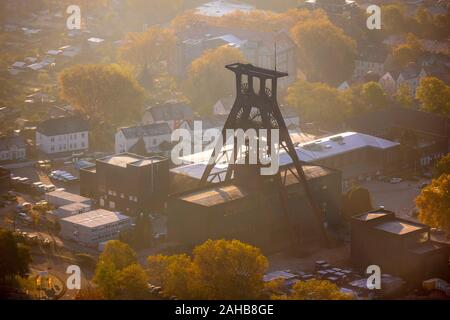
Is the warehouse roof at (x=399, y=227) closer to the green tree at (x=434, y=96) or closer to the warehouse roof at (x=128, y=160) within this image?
the warehouse roof at (x=128, y=160)

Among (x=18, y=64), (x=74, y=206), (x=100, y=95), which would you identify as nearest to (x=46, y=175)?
(x=74, y=206)

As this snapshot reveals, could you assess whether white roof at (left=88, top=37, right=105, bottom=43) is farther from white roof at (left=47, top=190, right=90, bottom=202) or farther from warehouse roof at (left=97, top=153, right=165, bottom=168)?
white roof at (left=47, top=190, right=90, bottom=202)

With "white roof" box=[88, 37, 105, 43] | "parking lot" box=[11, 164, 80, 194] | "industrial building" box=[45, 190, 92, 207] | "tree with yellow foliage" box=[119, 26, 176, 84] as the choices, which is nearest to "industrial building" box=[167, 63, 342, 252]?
"industrial building" box=[45, 190, 92, 207]

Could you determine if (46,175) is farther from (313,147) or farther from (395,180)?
(395,180)

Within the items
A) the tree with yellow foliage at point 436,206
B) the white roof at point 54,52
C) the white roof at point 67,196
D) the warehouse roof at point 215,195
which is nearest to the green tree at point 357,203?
the tree with yellow foliage at point 436,206

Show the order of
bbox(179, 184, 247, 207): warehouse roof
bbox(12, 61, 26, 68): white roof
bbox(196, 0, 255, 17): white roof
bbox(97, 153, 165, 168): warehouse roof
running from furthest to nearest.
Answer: bbox(196, 0, 255, 17): white roof
bbox(12, 61, 26, 68): white roof
bbox(97, 153, 165, 168): warehouse roof
bbox(179, 184, 247, 207): warehouse roof
